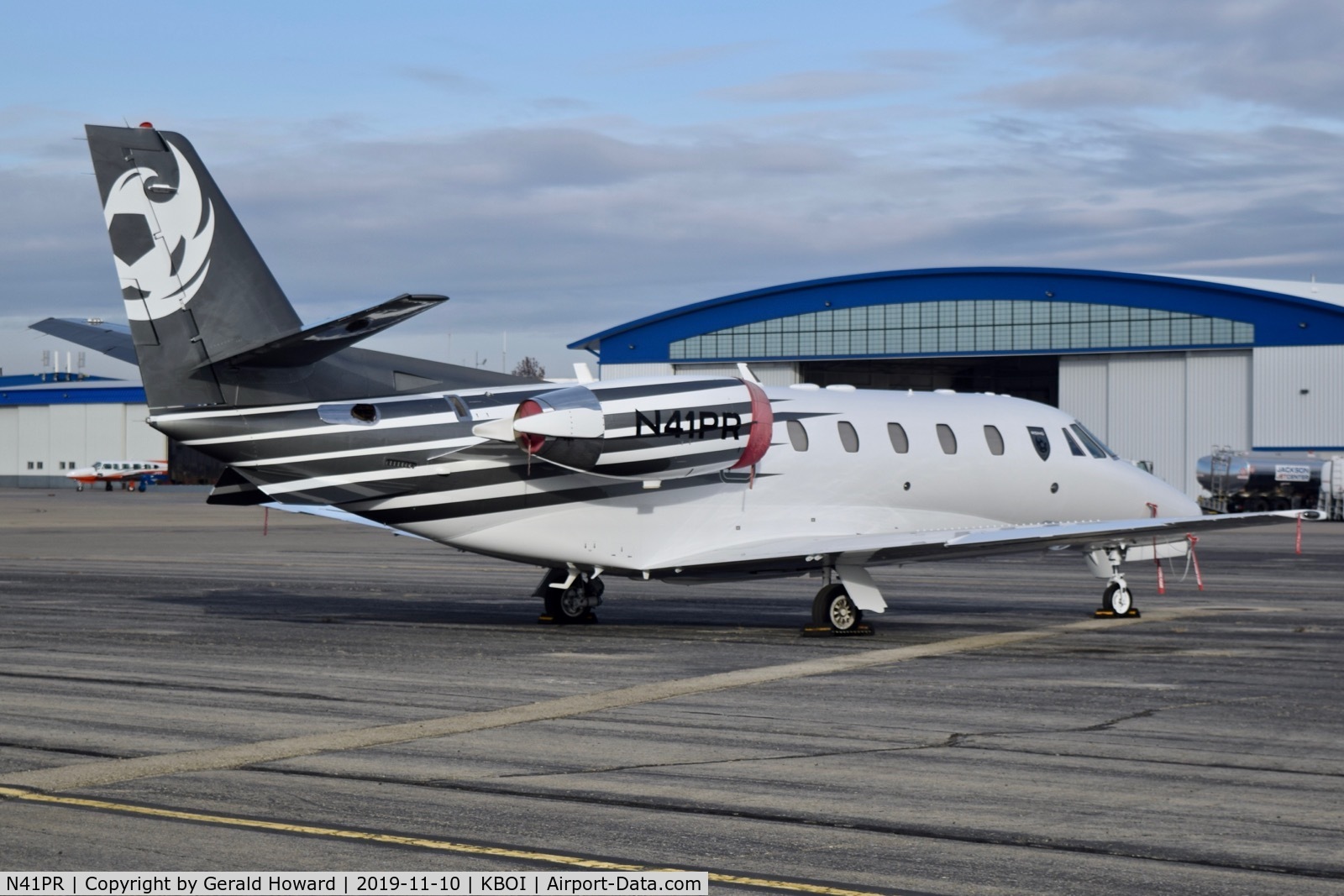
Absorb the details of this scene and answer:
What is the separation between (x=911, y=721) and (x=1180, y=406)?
58.0 metres

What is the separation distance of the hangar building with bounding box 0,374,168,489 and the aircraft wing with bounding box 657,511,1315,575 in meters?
97.1

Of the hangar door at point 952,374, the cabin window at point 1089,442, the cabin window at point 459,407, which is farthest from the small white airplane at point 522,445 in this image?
the hangar door at point 952,374

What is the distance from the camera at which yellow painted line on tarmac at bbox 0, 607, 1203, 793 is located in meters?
10.4

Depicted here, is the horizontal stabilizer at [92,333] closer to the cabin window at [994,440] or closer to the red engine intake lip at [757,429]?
the red engine intake lip at [757,429]

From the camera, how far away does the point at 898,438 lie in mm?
22125

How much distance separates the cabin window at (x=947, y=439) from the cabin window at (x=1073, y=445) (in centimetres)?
247

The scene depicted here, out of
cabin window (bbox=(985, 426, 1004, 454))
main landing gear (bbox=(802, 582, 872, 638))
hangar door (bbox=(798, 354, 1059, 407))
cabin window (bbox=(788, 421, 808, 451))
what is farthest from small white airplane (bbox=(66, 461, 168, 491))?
main landing gear (bbox=(802, 582, 872, 638))

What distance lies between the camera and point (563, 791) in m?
9.99

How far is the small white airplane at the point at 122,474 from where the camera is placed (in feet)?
339

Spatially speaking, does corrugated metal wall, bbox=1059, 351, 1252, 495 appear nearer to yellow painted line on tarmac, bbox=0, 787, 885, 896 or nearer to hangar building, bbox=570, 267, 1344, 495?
hangar building, bbox=570, 267, 1344, 495

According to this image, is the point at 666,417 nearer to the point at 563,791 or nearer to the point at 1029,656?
the point at 1029,656

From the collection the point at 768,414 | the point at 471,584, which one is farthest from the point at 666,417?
the point at 471,584

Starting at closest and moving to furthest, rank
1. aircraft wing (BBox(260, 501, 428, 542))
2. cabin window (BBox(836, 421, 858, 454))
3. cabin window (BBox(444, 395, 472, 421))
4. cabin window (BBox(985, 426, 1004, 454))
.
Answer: aircraft wing (BBox(260, 501, 428, 542)), cabin window (BBox(444, 395, 472, 421)), cabin window (BBox(836, 421, 858, 454)), cabin window (BBox(985, 426, 1004, 454))
